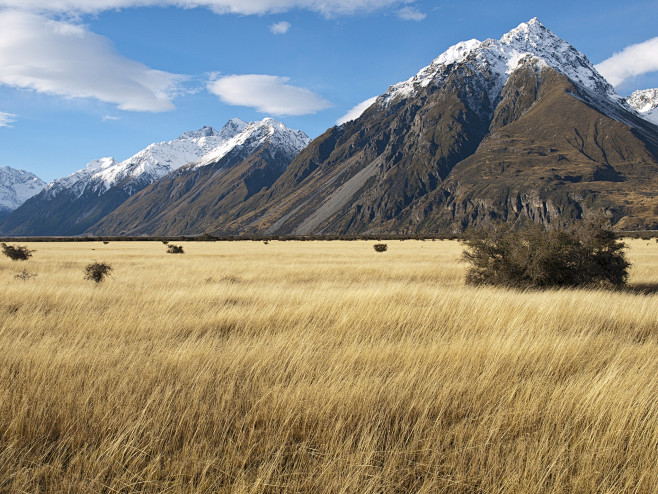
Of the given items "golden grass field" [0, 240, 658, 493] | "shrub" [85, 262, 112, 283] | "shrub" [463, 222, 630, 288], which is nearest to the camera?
"golden grass field" [0, 240, 658, 493]

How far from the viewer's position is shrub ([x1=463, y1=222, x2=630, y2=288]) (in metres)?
14.6

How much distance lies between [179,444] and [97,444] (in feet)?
2.12

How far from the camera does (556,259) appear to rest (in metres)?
14.7

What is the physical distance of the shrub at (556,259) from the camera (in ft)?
47.8

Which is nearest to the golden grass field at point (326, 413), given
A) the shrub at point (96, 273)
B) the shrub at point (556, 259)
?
the shrub at point (556, 259)

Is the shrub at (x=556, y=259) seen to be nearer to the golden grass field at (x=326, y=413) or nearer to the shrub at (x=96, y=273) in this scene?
the golden grass field at (x=326, y=413)

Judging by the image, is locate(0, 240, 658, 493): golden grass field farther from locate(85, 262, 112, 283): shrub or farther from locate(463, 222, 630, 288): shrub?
locate(85, 262, 112, 283): shrub

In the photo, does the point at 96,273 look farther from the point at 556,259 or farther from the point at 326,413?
the point at 556,259

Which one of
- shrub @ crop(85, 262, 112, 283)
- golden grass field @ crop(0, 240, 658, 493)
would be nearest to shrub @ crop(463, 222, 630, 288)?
golden grass field @ crop(0, 240, 658, 493)

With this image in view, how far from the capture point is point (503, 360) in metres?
4.75

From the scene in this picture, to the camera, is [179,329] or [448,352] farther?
[179,329]

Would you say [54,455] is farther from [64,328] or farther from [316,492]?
[64,328]

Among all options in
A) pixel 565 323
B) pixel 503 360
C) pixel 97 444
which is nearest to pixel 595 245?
pixel 565 323

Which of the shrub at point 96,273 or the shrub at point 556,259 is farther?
the shrub at point 96,273
